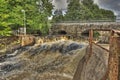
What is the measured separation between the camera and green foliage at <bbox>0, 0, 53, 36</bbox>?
33.9 meters

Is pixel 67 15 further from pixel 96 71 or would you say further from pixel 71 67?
pixel 96 71

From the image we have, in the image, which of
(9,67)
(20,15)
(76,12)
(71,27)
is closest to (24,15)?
(20,15)

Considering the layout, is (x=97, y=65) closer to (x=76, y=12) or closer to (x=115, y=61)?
(x=115, y=61)

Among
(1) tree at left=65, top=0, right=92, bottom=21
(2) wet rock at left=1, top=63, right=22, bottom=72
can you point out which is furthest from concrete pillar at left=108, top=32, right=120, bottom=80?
(1) tree at left=65, top=0, right=92, bottom=21

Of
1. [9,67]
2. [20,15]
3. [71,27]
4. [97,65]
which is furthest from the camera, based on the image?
[71,27]

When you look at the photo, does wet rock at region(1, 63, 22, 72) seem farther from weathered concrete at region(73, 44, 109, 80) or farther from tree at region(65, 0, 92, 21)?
tree at region(65, 0, 92, 21)

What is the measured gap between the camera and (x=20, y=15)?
128ft

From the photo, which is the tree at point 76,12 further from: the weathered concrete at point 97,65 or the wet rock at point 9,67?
the weathered concrete at point 97,65

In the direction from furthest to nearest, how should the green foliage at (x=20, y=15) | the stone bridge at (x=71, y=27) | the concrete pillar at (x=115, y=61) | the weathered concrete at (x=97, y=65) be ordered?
the stone bridge at (x=71, y=27) → the green foliage at (x=20, y=15) → the weathered concrete at (x=97, y=65) → the concrete pillar at (x=115, y=61)

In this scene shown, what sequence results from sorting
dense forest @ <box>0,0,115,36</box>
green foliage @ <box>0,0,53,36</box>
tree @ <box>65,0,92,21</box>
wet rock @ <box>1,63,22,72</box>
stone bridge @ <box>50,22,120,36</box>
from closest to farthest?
wet rock @ <box>1,63,22,72</box> < green foliage @ <box>0,0,53,36</box> < dense forest @ <box>0,0,115,36</box> < stone bridge @ <box>50,22,120,36</box> < tree @ <box>65,0,92,21</box>

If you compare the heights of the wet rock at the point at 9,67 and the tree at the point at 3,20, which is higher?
the tree at the point at 3,20

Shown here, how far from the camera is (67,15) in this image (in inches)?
2665

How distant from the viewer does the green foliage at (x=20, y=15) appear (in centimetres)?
3391

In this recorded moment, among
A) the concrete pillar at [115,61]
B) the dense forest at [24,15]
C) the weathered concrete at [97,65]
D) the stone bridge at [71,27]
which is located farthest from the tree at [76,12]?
the concrete pillar at [115,61]
